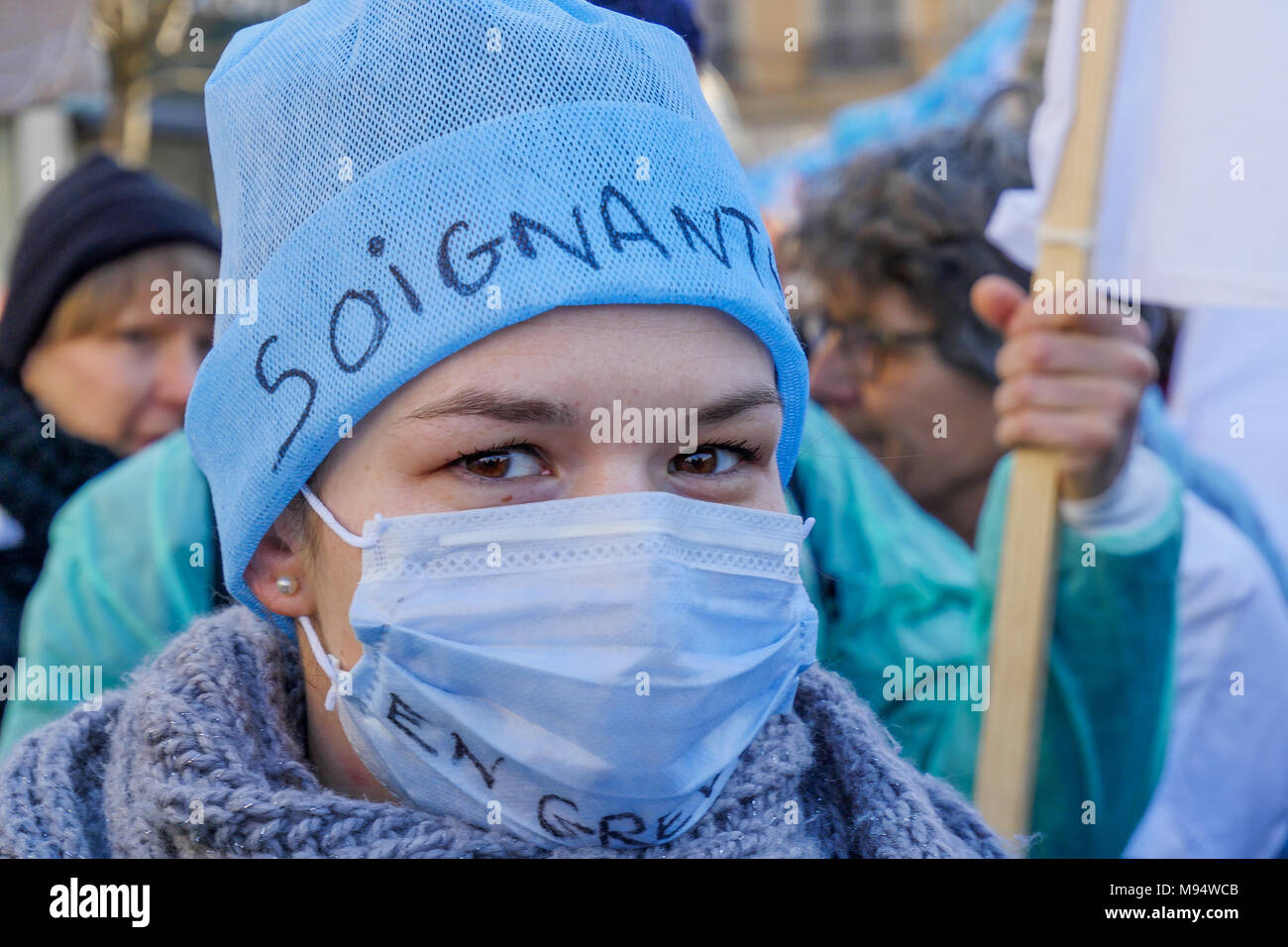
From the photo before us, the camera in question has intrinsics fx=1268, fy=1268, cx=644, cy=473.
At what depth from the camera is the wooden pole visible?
7.91 feet

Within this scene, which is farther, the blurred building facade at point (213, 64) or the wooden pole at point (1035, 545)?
the blurred building facade at point (213, 64)

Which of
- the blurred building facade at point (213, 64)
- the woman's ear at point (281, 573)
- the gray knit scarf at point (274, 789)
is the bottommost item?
the gray knit scarf at point (274, 789)

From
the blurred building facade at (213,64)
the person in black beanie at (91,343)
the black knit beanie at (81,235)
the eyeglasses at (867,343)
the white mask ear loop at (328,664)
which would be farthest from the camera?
the blurred building facade at (213,64)

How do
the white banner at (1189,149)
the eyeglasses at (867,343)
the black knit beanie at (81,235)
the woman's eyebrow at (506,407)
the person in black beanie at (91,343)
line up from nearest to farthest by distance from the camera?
1. the woman's eyebrow at (506,407)
2. the white banner at (1189,149)
3. the eyeglasses at (867,343)
4. the person in black beanie at (91,343)
5. the black knit beanie at (81,235)

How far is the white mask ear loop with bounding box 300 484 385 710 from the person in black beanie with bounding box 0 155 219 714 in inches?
74.9

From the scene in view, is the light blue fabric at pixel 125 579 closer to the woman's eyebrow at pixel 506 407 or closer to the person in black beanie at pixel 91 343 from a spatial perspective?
the person in black beanie at pixel 91 343

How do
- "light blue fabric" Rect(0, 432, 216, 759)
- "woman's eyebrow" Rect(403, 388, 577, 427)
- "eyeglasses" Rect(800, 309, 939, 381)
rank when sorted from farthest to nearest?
1. "eyeglasses" Rect(800, 309, 939, 381)
2. "light blue fabric" Rect(0, 432, 216, 759)
3. "woman's eyebrow" Rect(403, 388, 577, 427)

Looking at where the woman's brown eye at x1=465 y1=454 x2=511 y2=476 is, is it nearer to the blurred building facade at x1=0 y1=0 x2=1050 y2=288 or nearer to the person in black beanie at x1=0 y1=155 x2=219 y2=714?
the blurred building facade at x1=0 y1=0 x2=1050 y2=288

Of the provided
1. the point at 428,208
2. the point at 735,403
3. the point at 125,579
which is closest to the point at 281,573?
the point at 428,208

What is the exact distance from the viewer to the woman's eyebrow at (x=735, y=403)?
61.3 inches

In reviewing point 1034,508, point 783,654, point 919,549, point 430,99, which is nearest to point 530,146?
point 430,99

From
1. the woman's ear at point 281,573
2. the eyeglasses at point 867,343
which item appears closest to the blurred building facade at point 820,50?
the eyeglasses at point 867,343

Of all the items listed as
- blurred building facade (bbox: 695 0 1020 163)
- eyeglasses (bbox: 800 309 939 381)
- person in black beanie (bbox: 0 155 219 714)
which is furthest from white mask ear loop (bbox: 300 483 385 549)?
blurred building facade (bbox: 695 0 1020 163)

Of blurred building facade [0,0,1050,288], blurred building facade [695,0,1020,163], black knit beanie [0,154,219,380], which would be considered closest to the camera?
black knit beanie [0,154,219,380]
